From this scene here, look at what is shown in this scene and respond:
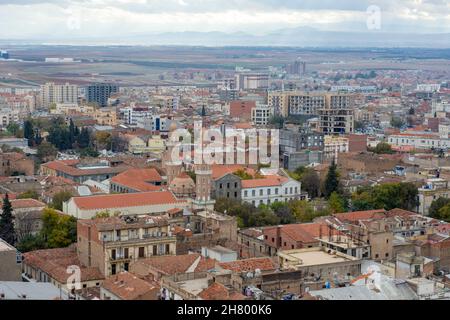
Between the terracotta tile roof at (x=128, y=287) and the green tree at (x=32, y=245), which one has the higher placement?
the terracotta tile roof at (x=128, y=287)

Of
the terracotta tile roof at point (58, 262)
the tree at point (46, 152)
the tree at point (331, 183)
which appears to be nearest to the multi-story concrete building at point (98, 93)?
the tree at point (46, 152)

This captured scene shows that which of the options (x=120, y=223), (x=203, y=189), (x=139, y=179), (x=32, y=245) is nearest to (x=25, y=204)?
(x=32, y=245)

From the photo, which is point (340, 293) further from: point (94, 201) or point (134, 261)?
point (94, 201)

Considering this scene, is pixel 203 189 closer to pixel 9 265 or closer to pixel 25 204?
pixel 25 204

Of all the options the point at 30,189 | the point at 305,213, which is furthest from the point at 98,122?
the point at 305,213

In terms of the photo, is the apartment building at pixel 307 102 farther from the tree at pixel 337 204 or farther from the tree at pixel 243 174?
the tree at pixel 337 204

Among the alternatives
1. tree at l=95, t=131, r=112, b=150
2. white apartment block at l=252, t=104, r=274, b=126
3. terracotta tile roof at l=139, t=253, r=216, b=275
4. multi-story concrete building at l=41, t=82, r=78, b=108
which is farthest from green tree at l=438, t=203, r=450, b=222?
multi-story concrete building at l=41, t=82, r=78, b=108
